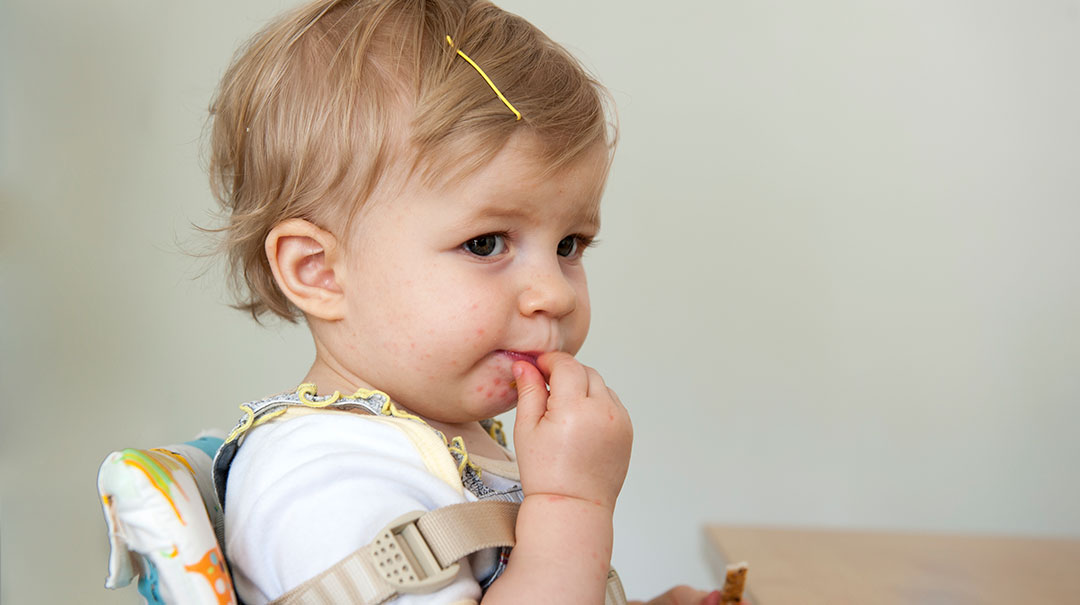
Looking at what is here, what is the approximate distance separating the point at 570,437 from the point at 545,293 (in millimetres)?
127

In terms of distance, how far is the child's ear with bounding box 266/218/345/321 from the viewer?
0.81 metres

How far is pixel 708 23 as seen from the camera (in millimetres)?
1995

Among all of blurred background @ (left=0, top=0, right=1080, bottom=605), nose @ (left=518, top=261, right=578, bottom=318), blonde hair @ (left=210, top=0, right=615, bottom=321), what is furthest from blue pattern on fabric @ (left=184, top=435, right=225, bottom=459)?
blurred background @ (left=0, top=0, right=1080, bottom=605)

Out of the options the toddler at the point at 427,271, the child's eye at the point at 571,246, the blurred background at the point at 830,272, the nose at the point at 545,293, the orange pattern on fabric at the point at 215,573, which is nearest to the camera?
the orange pattern on fabric at the point at 215,573

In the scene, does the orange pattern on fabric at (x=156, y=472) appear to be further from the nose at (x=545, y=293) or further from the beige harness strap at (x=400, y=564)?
the nose at (x=545, y=293)

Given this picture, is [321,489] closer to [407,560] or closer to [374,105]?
[407,560]

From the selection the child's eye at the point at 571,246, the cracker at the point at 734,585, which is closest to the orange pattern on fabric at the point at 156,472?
the child's eye at the point at 571,246

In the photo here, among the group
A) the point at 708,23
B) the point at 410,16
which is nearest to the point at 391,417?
the point at 410,16

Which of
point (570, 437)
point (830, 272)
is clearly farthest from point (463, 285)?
point (830, 272)

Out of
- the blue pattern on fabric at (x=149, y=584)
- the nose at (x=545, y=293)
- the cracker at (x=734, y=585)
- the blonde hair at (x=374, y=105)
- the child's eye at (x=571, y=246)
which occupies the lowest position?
the cracker at (x=734, y=585)

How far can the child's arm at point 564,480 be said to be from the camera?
66cm

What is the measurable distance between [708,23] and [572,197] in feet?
4.40

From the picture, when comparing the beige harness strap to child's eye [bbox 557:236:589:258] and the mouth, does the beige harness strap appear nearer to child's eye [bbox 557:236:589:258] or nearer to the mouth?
the mouth

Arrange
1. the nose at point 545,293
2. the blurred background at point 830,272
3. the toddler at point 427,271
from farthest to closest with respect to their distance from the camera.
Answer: the blurred background at point 830,272, the nose at point 545,293, the toddler at point 427,271
